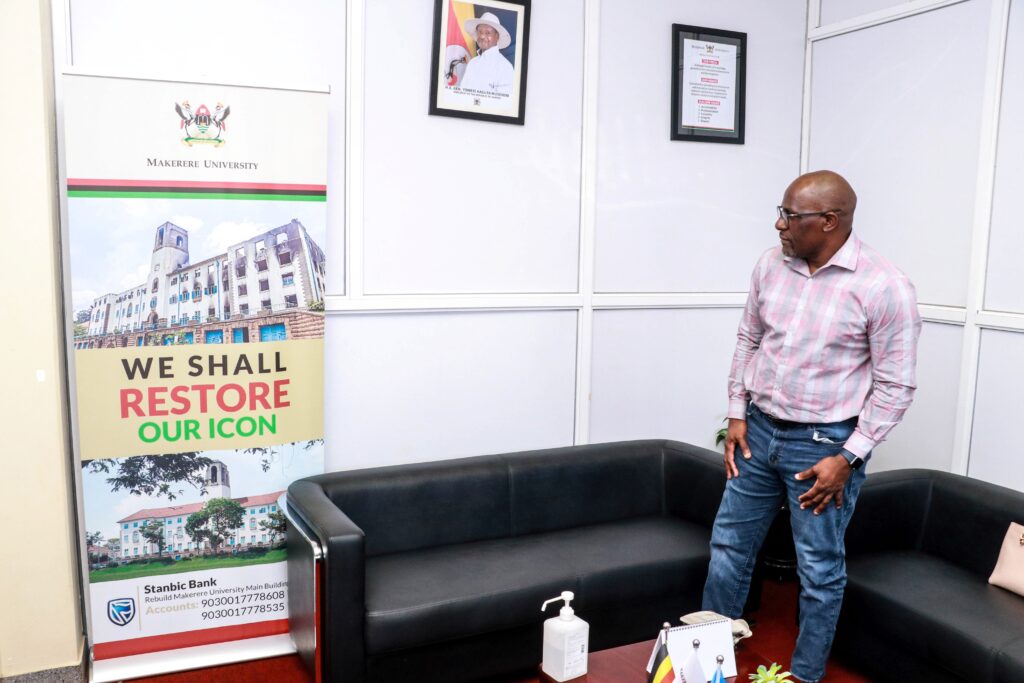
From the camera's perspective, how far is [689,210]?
12.2 ft

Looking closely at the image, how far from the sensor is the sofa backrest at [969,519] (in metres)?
2.76

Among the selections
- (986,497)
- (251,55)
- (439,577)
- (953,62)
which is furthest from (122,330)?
(953,62)

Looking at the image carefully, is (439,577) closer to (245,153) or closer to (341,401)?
(341,401)

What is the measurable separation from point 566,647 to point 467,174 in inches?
74.0

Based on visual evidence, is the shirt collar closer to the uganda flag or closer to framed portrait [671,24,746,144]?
the uganda flag

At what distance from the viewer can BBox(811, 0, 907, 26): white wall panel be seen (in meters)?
3.50

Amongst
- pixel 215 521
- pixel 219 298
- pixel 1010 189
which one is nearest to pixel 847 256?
pixel 1010 189

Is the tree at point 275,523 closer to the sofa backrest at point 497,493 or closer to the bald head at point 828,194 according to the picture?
the sofa backrest at point 497,493

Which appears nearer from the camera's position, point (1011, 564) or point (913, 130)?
point (1011, 564)

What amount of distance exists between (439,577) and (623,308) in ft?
4.88

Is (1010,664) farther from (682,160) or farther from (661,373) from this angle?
(682,160)

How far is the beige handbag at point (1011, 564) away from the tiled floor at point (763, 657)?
538 millimetres

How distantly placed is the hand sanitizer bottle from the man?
2.79 ft

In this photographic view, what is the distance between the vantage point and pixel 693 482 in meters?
3.28
